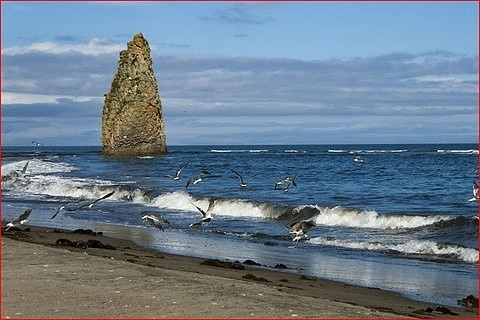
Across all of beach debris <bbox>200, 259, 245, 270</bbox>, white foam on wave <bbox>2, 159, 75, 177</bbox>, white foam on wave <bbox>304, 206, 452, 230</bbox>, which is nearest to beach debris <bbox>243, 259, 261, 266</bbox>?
beach debris <bbox>200, 259, 245, 270</bbox>

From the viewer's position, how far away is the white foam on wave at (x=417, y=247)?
680 inches

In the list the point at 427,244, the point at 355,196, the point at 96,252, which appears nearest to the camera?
the point at 96,252

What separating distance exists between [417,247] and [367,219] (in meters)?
5.59

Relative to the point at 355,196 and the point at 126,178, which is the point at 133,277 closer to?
the point at 355,196

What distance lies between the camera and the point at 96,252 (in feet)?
49.6

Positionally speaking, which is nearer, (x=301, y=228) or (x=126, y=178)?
(x=301, y=228)

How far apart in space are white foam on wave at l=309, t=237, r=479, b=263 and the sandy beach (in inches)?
189

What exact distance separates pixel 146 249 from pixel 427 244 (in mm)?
6390

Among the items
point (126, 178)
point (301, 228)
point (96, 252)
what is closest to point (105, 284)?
point (96, 252)

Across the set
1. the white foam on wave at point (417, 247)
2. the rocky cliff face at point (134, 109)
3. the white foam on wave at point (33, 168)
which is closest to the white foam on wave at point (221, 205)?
the white foam on wave at point (417, 247)

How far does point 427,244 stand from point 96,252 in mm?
A: 7798

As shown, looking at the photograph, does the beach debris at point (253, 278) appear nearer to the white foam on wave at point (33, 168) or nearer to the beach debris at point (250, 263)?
the beach debris at point (250, 263)

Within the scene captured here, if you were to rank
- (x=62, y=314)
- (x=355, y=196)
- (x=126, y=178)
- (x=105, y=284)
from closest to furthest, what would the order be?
(x=62, y=314) < (x=105, y=284) < (x=355, y=196) < (x=126, y=178)

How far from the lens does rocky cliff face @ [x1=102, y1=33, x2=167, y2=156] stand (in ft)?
295
